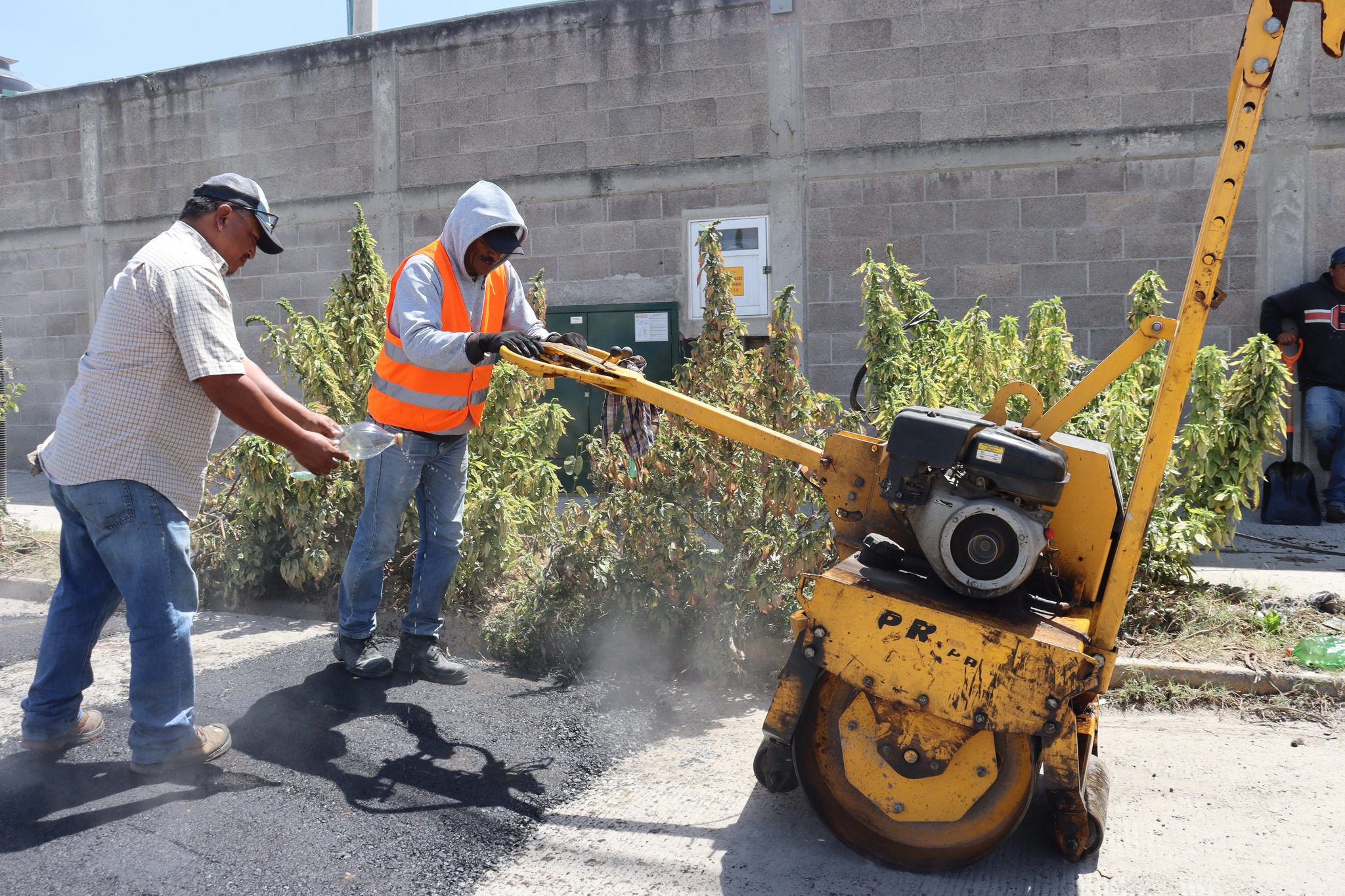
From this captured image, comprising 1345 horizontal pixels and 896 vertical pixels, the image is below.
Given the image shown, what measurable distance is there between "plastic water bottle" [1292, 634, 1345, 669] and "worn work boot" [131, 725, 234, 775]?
410 centimetres

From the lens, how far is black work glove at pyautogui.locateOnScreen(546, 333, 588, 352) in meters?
3.61

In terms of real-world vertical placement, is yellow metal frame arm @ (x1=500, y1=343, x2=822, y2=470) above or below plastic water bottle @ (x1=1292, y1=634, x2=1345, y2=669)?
above

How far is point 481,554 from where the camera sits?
16.0ft

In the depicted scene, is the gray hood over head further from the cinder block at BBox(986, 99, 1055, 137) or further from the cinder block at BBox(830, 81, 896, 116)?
the cinder block at BBox(986, 99, 1055, 137)

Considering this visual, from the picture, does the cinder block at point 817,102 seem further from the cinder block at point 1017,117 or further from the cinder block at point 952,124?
the cinder block at point 1017,117

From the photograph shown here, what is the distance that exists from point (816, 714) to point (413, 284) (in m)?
2.14

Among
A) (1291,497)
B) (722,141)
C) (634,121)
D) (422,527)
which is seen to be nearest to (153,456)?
(422,527)

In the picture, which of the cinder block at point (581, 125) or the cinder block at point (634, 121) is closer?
the cinder block at point (634, 121)

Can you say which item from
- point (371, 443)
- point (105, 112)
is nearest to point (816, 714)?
point (371, 443)

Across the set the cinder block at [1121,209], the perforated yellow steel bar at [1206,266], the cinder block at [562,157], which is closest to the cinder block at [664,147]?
the cinder block at [562,157]

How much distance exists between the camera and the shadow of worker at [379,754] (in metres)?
3.07

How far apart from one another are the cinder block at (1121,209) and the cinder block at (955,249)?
82 cm

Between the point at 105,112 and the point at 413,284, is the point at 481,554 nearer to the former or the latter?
the point at 413,284

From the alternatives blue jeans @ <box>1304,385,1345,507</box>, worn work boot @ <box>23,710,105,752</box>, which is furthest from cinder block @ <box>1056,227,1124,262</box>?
worn work boot @ <box>23,710,105,752</box>
